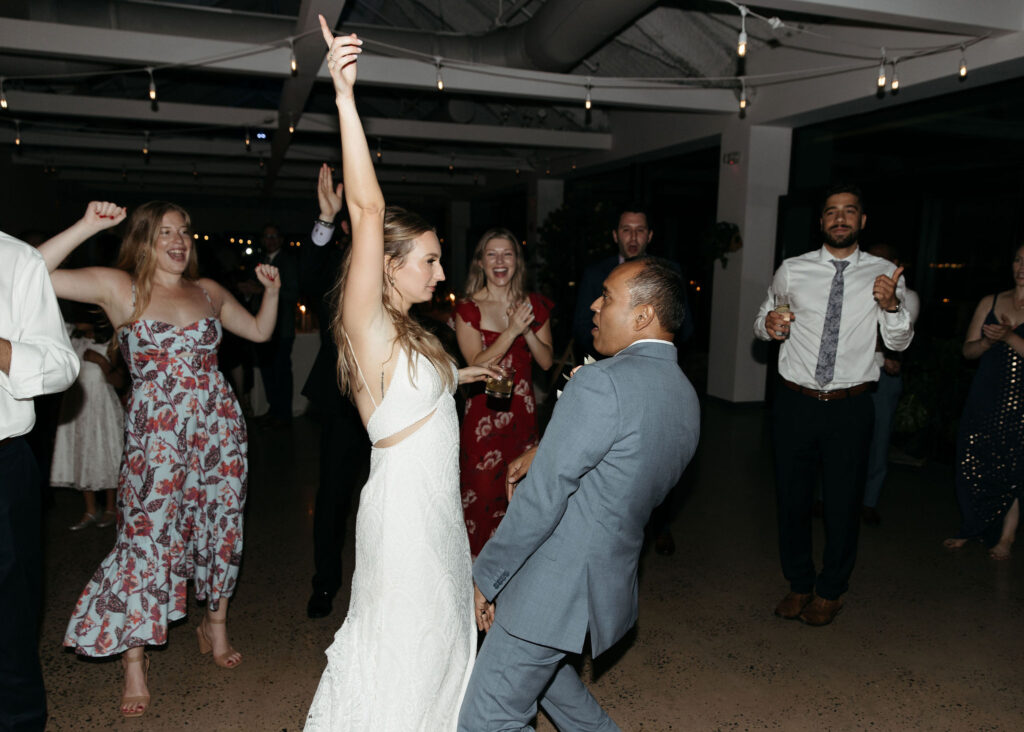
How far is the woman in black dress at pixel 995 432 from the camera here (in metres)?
3.77

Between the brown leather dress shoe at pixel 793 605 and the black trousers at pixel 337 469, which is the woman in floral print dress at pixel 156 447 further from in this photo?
the brown leather dress shoe at pixel 793 605

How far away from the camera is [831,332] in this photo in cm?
293

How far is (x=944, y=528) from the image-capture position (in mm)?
4254

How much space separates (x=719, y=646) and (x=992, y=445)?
219cm

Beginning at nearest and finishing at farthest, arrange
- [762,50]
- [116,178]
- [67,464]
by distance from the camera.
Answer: [67,464]
[762,50]
[116,178]

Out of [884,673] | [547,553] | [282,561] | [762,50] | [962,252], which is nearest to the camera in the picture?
[547,553]

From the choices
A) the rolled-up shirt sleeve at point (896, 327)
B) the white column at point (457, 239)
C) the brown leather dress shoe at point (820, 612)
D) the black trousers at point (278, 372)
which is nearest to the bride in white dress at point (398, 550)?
the brown leather dress shoe at point (820, 612)

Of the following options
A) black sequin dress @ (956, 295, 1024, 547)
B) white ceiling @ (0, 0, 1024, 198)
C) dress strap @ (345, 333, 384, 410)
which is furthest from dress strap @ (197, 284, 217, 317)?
black sequin dress @ (956, 295, 1024, 547)

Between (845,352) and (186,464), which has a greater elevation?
(845,352)

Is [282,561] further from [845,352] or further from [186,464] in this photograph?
[845,352]

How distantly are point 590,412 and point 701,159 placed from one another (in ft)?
26.7

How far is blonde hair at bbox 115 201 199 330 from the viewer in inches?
93.2

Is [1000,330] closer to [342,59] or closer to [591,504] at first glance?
[591,504]

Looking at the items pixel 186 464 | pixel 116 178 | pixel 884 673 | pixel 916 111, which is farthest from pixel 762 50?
pixel 116 178
